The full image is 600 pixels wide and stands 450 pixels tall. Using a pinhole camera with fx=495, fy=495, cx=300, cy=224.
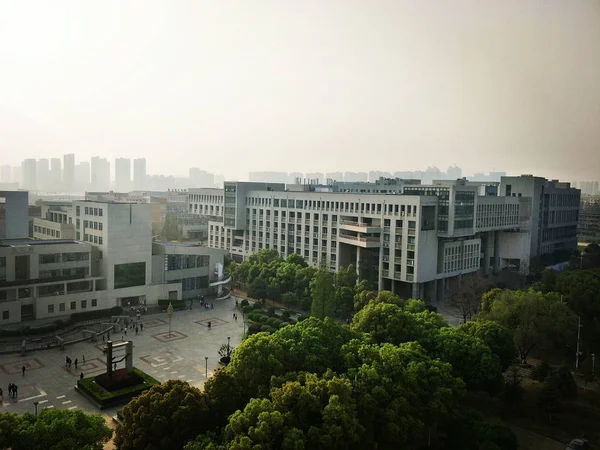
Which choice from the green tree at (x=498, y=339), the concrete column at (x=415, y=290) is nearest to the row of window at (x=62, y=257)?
the concrete column at (x=415, y=290)

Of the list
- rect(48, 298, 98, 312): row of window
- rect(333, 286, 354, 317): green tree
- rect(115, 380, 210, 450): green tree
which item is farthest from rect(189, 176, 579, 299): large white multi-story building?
rect(115, 380, 210, 450): green tree

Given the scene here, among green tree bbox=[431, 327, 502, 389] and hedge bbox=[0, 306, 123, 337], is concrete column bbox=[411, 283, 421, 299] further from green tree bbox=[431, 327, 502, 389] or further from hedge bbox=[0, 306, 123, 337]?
hedge bbox=[0, 306, 123, 337]

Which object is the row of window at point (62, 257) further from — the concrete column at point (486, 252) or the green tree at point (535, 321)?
the concrete column at point (486, 252)

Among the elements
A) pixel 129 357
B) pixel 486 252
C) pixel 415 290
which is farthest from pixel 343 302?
pixel 486 252

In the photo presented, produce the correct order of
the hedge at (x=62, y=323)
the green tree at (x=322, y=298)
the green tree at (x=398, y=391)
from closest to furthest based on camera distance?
the green tree at (x=398, y=391) < the hedge at (x=62, y=323) < the green tree at (x=322, y=298)

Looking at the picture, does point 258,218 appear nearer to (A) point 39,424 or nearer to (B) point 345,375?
(B) point 345,375

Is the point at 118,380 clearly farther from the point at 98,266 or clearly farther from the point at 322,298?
the point at 98,266
